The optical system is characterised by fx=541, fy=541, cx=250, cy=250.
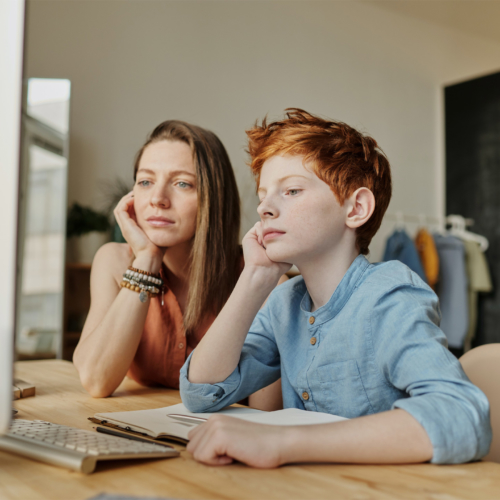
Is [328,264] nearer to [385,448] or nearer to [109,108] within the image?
[385,448]

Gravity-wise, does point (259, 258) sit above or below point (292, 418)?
above

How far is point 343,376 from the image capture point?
0.81 metres

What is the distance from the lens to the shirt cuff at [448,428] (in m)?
0.59

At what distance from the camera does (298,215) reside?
2.82ft

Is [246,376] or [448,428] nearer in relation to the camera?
[448,428]

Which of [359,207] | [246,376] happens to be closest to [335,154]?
[359,207]

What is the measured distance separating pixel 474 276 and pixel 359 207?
3.33 m

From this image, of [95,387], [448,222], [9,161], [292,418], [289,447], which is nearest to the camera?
[9,161]

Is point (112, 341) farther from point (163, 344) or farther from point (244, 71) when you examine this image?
point (244, 71)

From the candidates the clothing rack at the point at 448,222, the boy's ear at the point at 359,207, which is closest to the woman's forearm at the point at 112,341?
the boy's ear at the point at 359,207

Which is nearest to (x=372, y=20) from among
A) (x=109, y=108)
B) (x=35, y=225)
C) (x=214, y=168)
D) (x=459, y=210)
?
(x=459, y=210)

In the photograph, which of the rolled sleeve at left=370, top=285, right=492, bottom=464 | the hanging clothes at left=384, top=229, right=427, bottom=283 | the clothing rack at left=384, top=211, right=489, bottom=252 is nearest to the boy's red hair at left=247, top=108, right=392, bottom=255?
the rolled sleeve at left=370, top=285, right=492, bottom=464

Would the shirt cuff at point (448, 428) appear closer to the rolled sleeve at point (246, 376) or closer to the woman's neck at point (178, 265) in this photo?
the rolled sleeve at point (246, 376)

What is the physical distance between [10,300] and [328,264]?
0.56 meters
